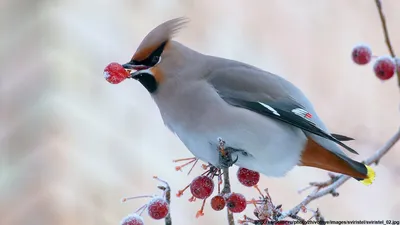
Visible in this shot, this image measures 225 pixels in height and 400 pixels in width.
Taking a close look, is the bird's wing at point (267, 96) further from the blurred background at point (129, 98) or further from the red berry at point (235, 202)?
the blurred background at point (129, 98)

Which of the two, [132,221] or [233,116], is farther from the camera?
[233,116]

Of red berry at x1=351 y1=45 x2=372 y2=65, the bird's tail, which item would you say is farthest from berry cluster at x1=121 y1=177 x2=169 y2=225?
red berry at x1=351 y1=45 x2=372 y2=65

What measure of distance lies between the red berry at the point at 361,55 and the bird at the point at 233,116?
0.54 feet

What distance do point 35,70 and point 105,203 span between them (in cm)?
53

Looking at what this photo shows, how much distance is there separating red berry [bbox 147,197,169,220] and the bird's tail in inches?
18.1

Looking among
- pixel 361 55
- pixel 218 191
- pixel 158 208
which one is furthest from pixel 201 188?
pixel 361 55

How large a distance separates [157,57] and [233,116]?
0.70 ft

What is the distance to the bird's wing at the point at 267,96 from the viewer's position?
1.46m

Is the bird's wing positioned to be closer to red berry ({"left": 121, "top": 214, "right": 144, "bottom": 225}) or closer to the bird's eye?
the bird's eye

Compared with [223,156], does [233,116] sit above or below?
above

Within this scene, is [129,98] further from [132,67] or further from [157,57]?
[132,67]

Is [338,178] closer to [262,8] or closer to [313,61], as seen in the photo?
[313,61]

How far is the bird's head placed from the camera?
1306 millimetres

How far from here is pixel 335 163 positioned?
143 centimetres
